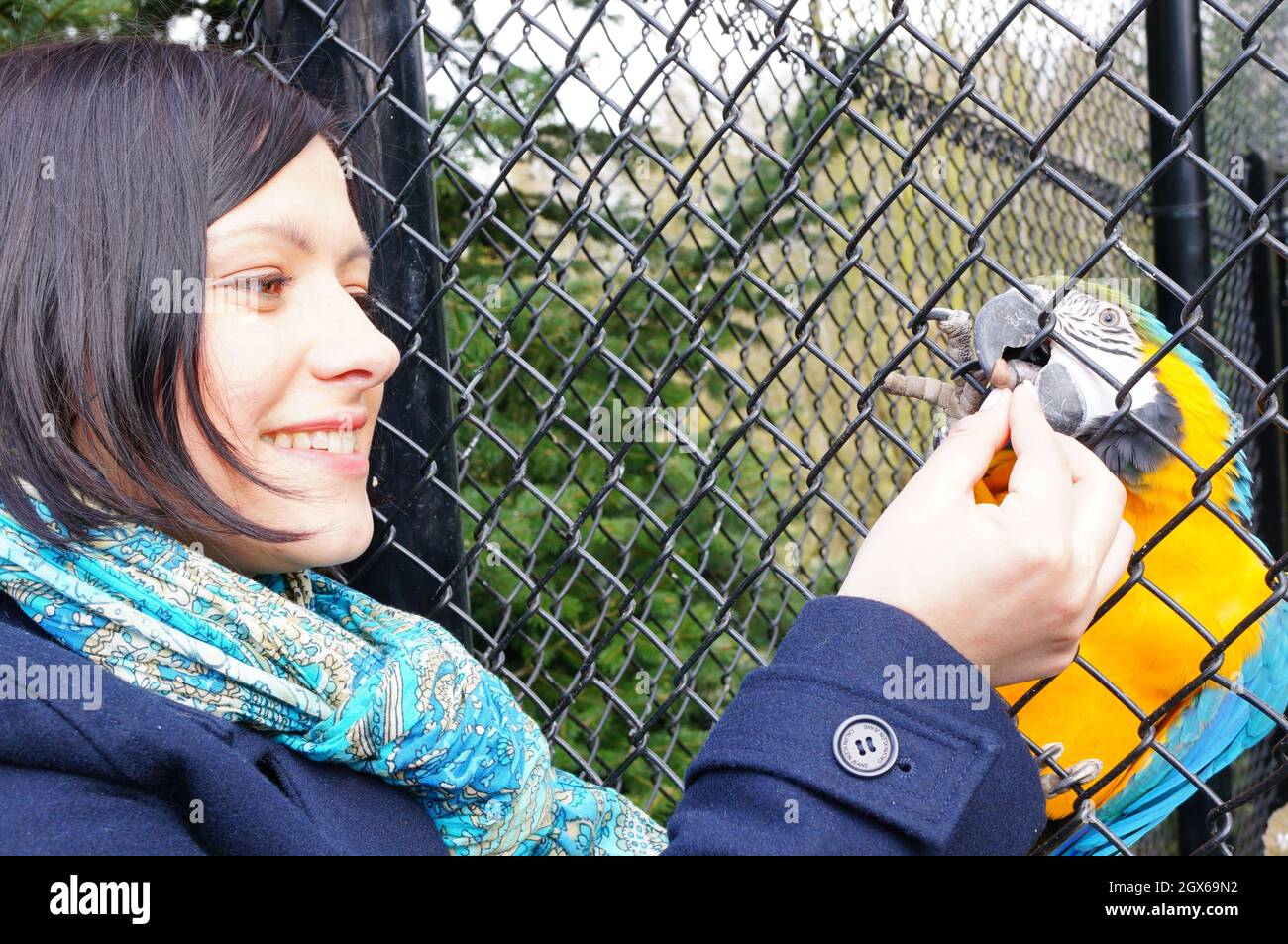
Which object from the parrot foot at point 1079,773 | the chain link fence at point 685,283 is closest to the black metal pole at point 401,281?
the chain link fence at point 685,283

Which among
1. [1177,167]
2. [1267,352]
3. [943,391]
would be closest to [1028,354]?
[943,391]

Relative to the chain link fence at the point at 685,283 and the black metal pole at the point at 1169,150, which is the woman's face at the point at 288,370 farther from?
the black metal pole at the point at 1169,150

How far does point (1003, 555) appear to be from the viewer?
29.0 inches

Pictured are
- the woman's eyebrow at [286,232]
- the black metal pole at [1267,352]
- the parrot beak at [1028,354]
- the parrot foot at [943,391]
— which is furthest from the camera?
the black metal pole at [1267,352]

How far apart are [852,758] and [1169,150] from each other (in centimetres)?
192

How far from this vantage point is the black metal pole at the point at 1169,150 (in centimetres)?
212

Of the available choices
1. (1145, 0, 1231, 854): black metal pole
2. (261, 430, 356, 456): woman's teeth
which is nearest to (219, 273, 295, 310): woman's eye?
(261, 430, 356, 456): woman's teeth

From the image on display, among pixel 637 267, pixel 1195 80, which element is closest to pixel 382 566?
pixel 637 267

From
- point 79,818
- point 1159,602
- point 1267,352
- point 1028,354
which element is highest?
point 1267,352

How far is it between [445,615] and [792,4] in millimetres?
882

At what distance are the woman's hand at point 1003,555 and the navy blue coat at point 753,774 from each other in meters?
0.03

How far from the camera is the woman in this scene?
722mm

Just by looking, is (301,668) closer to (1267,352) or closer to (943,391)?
(943,391)
